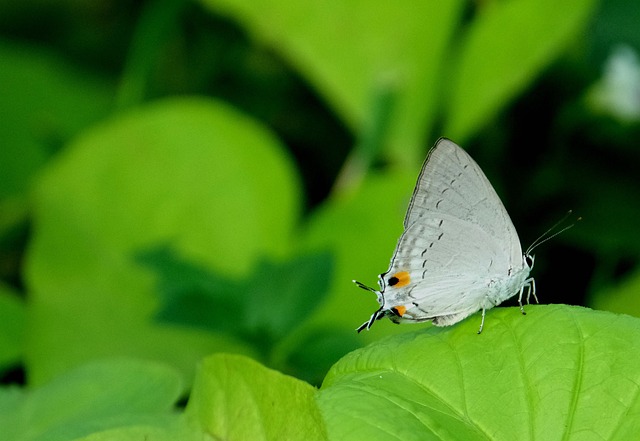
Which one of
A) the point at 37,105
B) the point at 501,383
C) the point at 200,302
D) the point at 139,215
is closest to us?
the point at 501,383

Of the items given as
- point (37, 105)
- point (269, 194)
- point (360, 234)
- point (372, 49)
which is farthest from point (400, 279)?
point (37, 105)

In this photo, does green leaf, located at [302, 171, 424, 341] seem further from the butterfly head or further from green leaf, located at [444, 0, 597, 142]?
the butterfly head

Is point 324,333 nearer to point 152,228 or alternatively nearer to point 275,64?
point 152,228

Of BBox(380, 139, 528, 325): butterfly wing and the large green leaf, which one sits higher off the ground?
BBox(380, 139, 528, 325): butterfly wing

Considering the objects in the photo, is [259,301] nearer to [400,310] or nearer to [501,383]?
[400,310]

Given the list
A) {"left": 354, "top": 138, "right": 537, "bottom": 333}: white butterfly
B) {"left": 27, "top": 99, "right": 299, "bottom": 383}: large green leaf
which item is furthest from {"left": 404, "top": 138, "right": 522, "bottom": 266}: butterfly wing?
{"left": 27, "top": 99, "right": 299, "bottom": 383}: large green leaf
